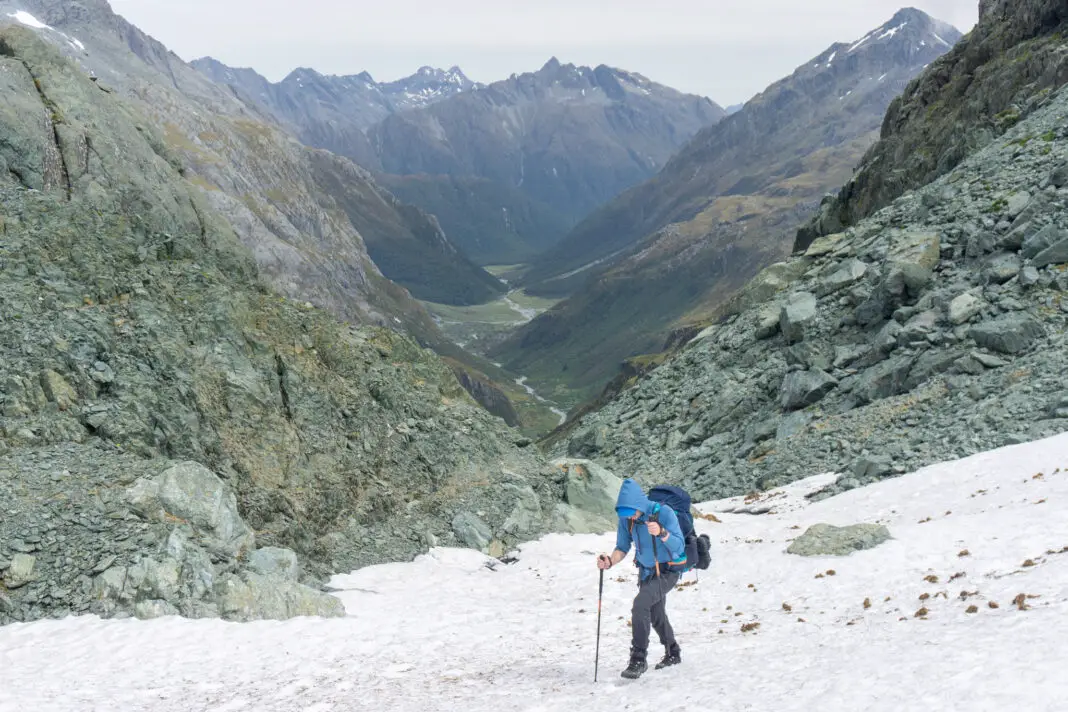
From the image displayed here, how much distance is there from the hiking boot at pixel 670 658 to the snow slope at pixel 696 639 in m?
0.36

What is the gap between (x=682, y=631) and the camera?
66.2ft

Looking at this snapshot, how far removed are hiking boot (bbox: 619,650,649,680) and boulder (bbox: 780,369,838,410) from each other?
34711 mm

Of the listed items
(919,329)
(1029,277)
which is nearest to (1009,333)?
(1029,277)

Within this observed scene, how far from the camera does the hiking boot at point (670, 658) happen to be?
15.7m

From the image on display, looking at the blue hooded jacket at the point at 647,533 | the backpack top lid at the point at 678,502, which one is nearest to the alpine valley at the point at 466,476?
the blue hooded jacket at the point at 647,533

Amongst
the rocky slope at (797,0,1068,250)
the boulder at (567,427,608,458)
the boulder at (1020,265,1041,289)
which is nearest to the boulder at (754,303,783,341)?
the boulder at (567,427,608,458)

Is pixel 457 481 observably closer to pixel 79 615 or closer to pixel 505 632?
pixel 505 632

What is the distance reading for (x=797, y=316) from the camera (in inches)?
2096

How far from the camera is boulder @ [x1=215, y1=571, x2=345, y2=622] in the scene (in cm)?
2127

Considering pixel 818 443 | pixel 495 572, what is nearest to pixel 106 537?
pixel 495 572

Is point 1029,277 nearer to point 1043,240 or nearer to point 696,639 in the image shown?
point 1043,240

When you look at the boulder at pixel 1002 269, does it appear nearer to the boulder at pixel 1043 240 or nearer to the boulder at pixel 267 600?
the boulder at pixel 1043 240

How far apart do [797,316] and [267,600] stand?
137 ft

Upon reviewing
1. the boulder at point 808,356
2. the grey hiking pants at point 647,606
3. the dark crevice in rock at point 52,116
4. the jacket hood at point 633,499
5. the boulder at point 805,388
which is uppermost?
the dark crevice in rock at point 52,116
